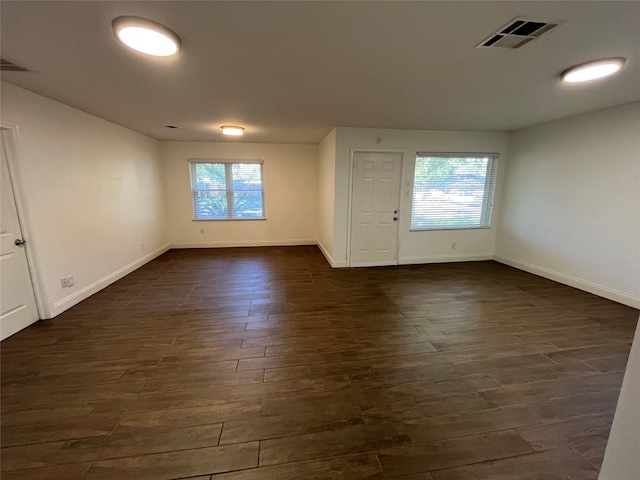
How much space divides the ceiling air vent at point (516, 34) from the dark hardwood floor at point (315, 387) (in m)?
2.50

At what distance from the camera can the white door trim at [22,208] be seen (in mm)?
2598

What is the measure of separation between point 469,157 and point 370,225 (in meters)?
2.40

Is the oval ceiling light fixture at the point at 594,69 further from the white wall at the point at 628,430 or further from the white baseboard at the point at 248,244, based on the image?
the white baseboard at the point at 248,244

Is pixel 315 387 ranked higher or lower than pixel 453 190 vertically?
lower

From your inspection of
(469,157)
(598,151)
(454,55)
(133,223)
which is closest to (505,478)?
(454,55)

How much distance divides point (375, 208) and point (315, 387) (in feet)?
11.7

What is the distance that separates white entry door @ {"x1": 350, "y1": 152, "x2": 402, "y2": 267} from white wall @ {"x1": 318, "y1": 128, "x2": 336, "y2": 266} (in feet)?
1.31

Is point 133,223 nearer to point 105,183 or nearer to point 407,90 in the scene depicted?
point 105,183

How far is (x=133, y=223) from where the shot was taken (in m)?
4.78

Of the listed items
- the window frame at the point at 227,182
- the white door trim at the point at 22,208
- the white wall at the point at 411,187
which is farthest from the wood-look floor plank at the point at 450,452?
the window frame at the point at 227,182

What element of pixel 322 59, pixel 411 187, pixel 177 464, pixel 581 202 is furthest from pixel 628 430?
pixel 411 187

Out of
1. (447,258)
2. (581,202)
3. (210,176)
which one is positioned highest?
(210,176)

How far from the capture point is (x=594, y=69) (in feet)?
7.27

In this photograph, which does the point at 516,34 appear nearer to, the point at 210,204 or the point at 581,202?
the point at 581,202
